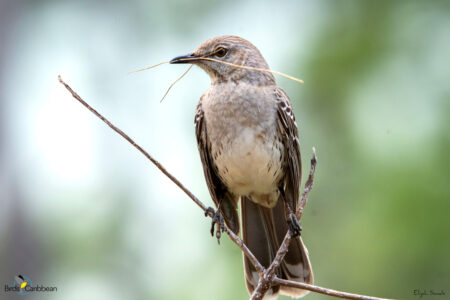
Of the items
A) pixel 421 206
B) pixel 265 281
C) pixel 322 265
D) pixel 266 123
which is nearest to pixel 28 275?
pixel 322 265

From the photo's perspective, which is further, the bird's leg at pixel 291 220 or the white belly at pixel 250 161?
the white belly at pixel 250 161

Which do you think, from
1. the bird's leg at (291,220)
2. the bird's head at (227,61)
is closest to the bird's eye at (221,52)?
the bird's head at (227,61)

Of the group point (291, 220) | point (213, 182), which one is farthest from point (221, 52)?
point (291, 220)

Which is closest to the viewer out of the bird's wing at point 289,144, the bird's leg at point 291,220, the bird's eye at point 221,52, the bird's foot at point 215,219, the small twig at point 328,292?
the small twig at point 328,292

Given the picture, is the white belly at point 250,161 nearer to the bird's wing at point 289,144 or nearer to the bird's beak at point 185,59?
the bird's wing at point 289,144

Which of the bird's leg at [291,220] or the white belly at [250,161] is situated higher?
the white belly at [250,161]

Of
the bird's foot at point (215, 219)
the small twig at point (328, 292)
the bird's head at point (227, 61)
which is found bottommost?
the bird's foot at point (215, 219)

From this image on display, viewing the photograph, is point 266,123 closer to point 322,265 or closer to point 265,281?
point 265,281

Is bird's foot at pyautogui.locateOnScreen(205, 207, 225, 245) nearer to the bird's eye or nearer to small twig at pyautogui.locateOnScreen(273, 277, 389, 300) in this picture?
the bird's eye

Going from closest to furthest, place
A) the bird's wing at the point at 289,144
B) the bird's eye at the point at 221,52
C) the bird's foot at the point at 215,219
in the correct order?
the bird's foot at the point at 215,219, the bird's wing at the point at 289,144, the bird's eye at the point at 221,52
